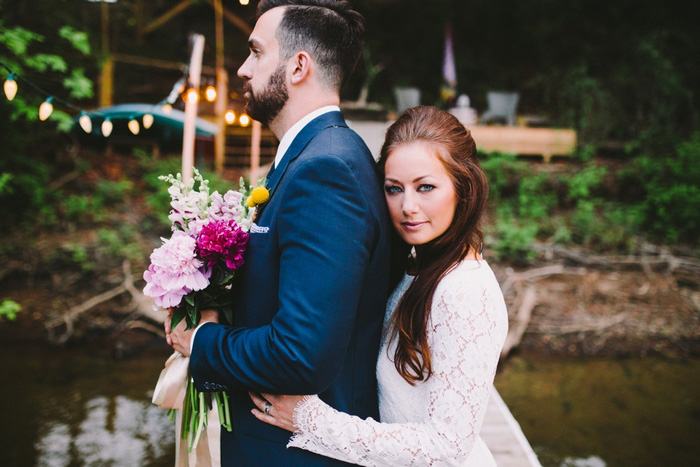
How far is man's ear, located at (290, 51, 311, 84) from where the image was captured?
4.87ft

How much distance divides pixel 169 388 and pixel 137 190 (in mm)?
8697

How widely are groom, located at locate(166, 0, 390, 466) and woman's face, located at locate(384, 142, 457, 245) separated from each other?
0.21 feet

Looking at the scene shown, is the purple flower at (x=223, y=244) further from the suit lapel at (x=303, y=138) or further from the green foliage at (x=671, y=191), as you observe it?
the green foliage at (x=671, y=191)

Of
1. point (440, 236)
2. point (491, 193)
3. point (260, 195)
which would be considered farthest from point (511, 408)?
point (491, 193)

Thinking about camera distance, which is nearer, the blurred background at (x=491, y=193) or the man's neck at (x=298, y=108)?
the man's neck at (x=298, y=108)

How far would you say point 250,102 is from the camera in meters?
1.57

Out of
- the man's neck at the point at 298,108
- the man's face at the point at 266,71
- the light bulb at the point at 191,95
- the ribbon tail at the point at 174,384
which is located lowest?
the ribbon tail at the point at 174,384

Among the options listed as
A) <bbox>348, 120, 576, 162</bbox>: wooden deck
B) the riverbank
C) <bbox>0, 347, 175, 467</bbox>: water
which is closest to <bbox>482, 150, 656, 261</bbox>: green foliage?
<bbox>348, 120, 576, 162</bbox>: wooden deck

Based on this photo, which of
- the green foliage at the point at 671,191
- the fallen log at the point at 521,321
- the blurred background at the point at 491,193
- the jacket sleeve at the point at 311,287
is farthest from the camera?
the green foliage at the point at 671,191

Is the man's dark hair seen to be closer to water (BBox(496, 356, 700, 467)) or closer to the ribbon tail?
the ribbon tail

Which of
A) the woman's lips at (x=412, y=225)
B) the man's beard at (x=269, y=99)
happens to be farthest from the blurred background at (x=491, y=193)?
the woman's lips at (x=412, y=225)

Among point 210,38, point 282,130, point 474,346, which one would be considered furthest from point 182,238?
point 210,38

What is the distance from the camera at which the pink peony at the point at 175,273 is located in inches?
55.5

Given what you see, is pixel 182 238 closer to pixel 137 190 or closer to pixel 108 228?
pixel 108 228
